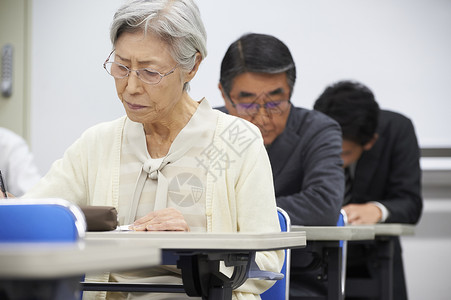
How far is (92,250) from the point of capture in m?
0.89

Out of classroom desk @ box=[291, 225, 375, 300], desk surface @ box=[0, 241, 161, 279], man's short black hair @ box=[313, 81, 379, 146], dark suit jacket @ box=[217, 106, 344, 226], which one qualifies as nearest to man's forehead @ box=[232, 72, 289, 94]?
dark suit jacket @ box=[217, 106, 344, 226]

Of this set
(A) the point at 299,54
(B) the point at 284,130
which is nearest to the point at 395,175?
(A) the point at 299,54

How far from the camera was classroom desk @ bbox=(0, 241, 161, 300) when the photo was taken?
81cm

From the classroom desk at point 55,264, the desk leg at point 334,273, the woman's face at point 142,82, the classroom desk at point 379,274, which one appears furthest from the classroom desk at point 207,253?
the classroom desk at point 379,274

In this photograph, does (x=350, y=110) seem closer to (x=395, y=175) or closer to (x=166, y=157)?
(x=395, y=175)

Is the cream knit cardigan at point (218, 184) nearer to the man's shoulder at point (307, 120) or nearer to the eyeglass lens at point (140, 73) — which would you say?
the eyeglass lens at point (140, 73)

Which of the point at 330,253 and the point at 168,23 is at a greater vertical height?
the point at 168,23

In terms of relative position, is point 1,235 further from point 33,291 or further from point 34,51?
point 34,51

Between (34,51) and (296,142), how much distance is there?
1.26m

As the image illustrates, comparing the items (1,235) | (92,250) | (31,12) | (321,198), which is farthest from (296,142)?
(92,250)

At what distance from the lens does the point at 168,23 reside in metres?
1.97

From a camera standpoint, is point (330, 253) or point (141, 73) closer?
point (141, 73)

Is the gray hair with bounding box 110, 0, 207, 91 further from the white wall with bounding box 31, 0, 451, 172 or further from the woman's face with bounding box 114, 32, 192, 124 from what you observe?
the white wall with bounding box 31, 0, 451, 172

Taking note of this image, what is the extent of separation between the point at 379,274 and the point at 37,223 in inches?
99.9
